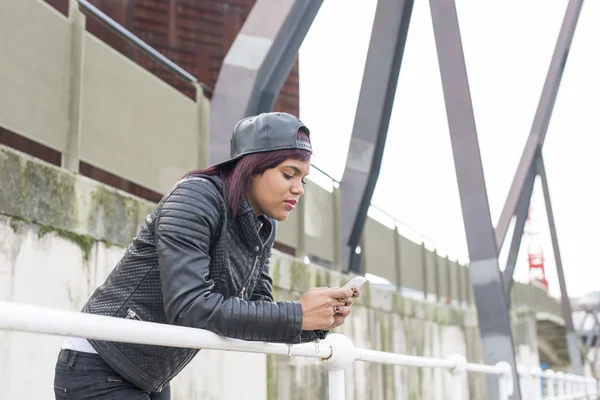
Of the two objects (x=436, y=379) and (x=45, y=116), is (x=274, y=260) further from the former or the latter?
(x=436, y=379)

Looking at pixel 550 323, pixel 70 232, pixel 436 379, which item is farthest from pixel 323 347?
pixel 550 323

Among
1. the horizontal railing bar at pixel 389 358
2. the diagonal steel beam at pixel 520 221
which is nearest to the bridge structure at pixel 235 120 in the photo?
the horizontal railing bar at pixel 389 358

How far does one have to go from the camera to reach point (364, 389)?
295 inches

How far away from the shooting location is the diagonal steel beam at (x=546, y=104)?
12945 mm

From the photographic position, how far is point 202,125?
567 centimetres

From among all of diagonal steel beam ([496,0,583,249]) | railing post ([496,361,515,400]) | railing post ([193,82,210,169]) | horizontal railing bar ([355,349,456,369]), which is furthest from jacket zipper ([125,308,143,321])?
diagonal steel beam ([496,0,583,249])

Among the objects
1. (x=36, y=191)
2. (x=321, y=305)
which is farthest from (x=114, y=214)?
(x=321, y=305)

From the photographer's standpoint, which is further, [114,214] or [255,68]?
[255,68]

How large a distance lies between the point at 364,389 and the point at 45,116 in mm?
4587

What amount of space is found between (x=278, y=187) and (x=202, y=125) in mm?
3798

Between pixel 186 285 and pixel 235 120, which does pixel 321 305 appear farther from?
pixel 235 120

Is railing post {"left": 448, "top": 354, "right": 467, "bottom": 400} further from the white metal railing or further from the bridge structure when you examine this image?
the bridge structure

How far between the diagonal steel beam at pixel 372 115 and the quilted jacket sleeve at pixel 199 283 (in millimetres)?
6872

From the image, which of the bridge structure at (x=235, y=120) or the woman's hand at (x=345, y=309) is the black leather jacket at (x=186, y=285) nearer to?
the woman's hand at (x=345, y=309)
